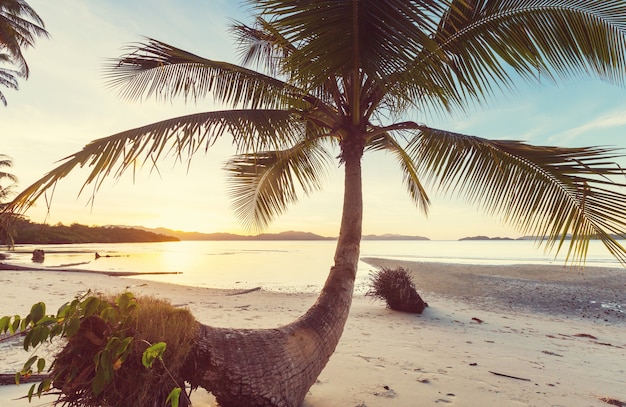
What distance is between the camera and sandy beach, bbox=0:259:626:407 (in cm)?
342

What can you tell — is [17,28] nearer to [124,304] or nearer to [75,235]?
[124,304]

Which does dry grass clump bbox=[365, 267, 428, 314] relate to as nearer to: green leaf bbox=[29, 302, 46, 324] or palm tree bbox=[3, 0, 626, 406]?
palm tree bbox=[3, 0, 626, 406]

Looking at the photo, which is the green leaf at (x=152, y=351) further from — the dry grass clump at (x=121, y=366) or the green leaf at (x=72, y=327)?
the green leaf at (x=72, y=327)

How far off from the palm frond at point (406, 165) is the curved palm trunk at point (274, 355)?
2.49m

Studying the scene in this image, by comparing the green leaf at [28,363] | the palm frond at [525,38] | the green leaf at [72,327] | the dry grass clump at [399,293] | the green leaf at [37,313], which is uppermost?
the palm frond at [525,38]

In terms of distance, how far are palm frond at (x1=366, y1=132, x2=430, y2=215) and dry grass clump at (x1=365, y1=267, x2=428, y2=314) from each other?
6.33ft

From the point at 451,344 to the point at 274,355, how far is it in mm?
3923

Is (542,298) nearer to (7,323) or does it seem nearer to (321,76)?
(321,76)

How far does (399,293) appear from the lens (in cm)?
827

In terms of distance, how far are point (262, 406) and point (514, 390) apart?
2660 millimetres

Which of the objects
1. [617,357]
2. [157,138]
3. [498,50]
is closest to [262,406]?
[157,138]

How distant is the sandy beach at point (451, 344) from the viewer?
3420mm

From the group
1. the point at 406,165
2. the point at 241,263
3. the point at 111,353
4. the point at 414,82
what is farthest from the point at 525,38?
the point at 241,263

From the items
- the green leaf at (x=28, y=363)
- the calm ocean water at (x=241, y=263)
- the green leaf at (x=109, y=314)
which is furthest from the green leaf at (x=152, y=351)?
the calm ocean water at (x=241, y=263)
